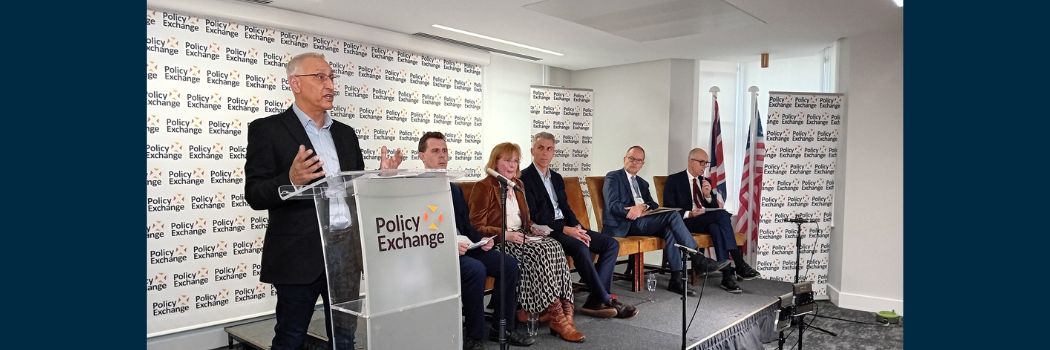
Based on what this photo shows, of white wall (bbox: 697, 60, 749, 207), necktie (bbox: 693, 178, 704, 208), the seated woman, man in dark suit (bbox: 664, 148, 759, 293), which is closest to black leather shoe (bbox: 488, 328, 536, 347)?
the seated woman

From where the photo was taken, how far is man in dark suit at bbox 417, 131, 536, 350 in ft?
10.9

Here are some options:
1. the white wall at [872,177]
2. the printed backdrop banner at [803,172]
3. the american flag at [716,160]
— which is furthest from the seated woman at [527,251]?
the american flag at [716,160]

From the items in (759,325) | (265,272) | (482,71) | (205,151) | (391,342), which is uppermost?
(482,71)

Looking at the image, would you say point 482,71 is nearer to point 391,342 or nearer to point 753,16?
point 753,16

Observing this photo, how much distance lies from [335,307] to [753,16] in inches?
159

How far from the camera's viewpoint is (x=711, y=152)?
6.88 meters

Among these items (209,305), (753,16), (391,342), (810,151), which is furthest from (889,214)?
(209,305)

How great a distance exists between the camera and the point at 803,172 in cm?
561

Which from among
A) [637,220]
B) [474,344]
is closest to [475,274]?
[474,344]

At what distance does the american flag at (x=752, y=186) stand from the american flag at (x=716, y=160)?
234 mm

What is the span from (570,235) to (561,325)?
778 mm

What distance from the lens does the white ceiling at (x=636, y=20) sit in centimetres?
445

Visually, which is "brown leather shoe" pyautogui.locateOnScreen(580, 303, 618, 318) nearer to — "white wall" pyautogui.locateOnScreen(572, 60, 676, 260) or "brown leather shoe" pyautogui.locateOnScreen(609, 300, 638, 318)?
"brown leather shoe" pyautogui.locateOnScreen(609, 300, 638, 318)

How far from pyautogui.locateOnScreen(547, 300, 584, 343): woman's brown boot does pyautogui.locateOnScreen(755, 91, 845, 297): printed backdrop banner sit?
2733 millimetres
